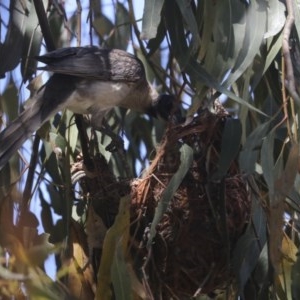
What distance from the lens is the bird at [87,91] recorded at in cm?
364

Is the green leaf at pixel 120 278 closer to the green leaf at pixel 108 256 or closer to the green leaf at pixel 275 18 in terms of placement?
the green leaf at pixel 108 256

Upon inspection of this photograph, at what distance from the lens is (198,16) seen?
3.64 meters

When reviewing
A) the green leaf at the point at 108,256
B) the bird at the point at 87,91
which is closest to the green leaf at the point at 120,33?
the bird at the point at 87,91

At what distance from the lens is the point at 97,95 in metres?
4.19

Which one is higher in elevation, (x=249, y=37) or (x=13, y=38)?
(x=13, y=38)

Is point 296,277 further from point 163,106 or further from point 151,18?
point 163,106

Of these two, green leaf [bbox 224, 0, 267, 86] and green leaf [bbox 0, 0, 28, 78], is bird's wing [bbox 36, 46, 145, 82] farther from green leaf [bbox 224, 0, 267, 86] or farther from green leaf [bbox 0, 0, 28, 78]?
green leaf [bbox 224, 0, 267, 86]

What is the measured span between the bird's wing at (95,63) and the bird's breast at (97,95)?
1.3 inches

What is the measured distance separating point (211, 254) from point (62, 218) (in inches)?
30.0

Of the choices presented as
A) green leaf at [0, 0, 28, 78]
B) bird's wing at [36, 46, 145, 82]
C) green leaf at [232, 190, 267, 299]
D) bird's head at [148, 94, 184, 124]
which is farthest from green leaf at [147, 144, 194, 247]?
bird's head at [148, 94, 184, 124]

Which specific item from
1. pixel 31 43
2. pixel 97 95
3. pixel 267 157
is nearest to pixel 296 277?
pixel 267 157

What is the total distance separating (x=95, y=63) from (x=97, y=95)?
150 mm

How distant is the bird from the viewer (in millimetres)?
3639

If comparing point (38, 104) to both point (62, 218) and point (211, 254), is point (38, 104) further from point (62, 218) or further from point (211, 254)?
point (211, 254)
